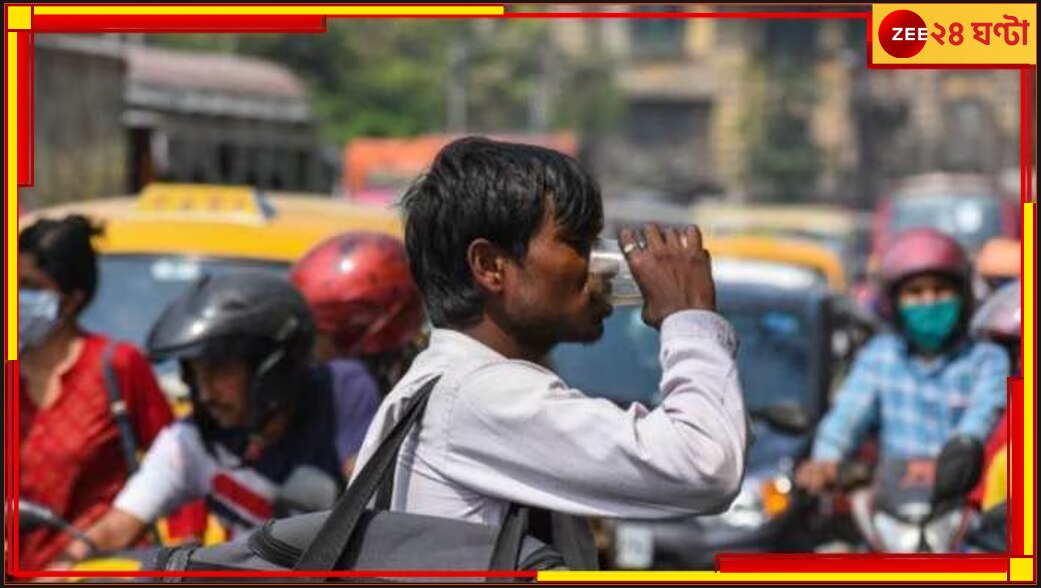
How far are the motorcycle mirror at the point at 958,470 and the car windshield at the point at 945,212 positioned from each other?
26.7 m

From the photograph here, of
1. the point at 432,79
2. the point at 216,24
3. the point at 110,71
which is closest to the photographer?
the point at 216,24

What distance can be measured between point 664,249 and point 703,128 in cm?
6439

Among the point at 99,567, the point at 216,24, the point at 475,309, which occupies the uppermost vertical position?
the point at 216,24

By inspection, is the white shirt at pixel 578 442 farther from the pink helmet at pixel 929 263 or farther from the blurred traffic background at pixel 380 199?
the pink helmet at pixel 929 263

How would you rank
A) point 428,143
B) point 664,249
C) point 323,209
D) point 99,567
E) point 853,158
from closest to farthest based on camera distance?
point 664,249 → point 99,567 → point 323,209 → point 428,143 → point 853,158

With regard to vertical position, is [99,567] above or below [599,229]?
below

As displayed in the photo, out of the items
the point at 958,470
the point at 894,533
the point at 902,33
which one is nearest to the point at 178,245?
the point at 894,533

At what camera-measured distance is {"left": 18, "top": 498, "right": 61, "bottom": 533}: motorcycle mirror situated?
552 centimetres

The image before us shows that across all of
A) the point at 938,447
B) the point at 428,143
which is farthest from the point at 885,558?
the point at 428,143

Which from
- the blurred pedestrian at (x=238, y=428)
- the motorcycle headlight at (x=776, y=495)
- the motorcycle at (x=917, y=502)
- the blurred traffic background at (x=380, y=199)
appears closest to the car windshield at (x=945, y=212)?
the blurred traffic background at (x=380, y=199)

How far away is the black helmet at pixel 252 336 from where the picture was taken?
550 cm

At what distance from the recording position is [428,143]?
41.4 m

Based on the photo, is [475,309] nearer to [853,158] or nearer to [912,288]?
[912,288]

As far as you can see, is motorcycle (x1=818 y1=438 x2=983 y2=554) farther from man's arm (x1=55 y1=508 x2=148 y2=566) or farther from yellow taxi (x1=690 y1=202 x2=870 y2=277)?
yellow taxi (x1=690 y1=202 x2=870 y2=277)
